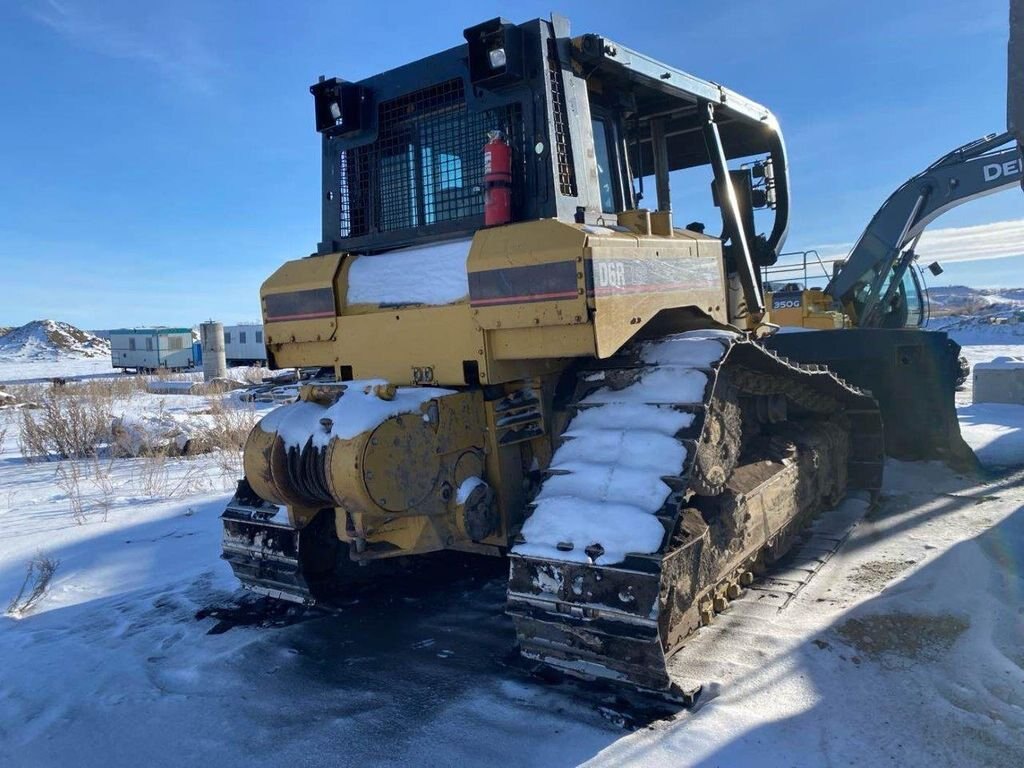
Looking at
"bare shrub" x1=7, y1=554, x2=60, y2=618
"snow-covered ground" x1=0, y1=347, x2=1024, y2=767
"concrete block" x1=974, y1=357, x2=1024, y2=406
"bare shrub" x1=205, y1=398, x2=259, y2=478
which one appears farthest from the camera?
"concrete block" x1=974, y1=357, x2=1024, y2=406

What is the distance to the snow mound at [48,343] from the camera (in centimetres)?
5894

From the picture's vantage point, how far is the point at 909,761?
268cm

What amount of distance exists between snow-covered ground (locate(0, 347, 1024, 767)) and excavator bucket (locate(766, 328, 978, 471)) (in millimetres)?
1812

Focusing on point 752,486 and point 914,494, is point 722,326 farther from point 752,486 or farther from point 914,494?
point 914,494

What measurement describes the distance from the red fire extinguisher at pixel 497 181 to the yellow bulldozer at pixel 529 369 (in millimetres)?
11

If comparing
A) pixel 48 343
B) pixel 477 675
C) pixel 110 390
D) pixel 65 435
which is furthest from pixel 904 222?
pixel 48 343

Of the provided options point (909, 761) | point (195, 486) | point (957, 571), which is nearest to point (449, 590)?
point (909, 761)

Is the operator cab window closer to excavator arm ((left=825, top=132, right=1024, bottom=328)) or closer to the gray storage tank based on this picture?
excavator arm ((left=825, top=132, right=1024, bottom=328))

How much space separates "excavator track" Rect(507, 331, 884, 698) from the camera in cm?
293

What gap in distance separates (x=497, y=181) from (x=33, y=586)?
385 centimetres

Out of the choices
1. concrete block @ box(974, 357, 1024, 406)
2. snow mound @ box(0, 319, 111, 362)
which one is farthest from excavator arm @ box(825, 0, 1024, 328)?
snow mound @ box(0, 319, 111, 362)

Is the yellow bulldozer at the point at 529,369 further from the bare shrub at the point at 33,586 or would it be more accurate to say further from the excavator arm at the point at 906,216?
the excavator arm at the point at 906,216

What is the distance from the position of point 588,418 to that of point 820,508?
3179 millimetres

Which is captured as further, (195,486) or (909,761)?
(195,486)
